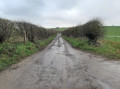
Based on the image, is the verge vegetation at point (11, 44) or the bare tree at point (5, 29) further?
the bare tree at point (5, 29)

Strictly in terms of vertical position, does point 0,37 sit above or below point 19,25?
below

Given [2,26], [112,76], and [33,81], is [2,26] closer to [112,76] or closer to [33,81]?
[33,81]

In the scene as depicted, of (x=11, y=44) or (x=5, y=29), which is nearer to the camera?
(x=5, y=29)

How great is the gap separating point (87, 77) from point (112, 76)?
1.11 meters

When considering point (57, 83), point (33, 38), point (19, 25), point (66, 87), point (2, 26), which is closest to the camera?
point (66, 87)

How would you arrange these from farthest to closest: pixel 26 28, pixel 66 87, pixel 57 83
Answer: pixel 26 28 → pixel 57 83 → pixel 66 87

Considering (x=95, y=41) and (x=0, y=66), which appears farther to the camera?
(x=95, y=41)

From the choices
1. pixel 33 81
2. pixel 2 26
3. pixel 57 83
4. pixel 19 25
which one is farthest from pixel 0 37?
pixel 57 83

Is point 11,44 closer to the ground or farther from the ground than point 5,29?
closer to the ground

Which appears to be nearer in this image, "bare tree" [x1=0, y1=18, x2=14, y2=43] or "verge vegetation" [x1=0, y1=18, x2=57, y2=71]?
"verge vegetation" [x1=0, y1=18, x2=57, y2=71]

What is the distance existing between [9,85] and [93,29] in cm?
1195

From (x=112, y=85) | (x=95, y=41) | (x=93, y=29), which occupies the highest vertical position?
(x=93, y=29)

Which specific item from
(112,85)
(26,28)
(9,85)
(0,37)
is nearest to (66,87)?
(112,85)

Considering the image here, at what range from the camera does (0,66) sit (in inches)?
222
